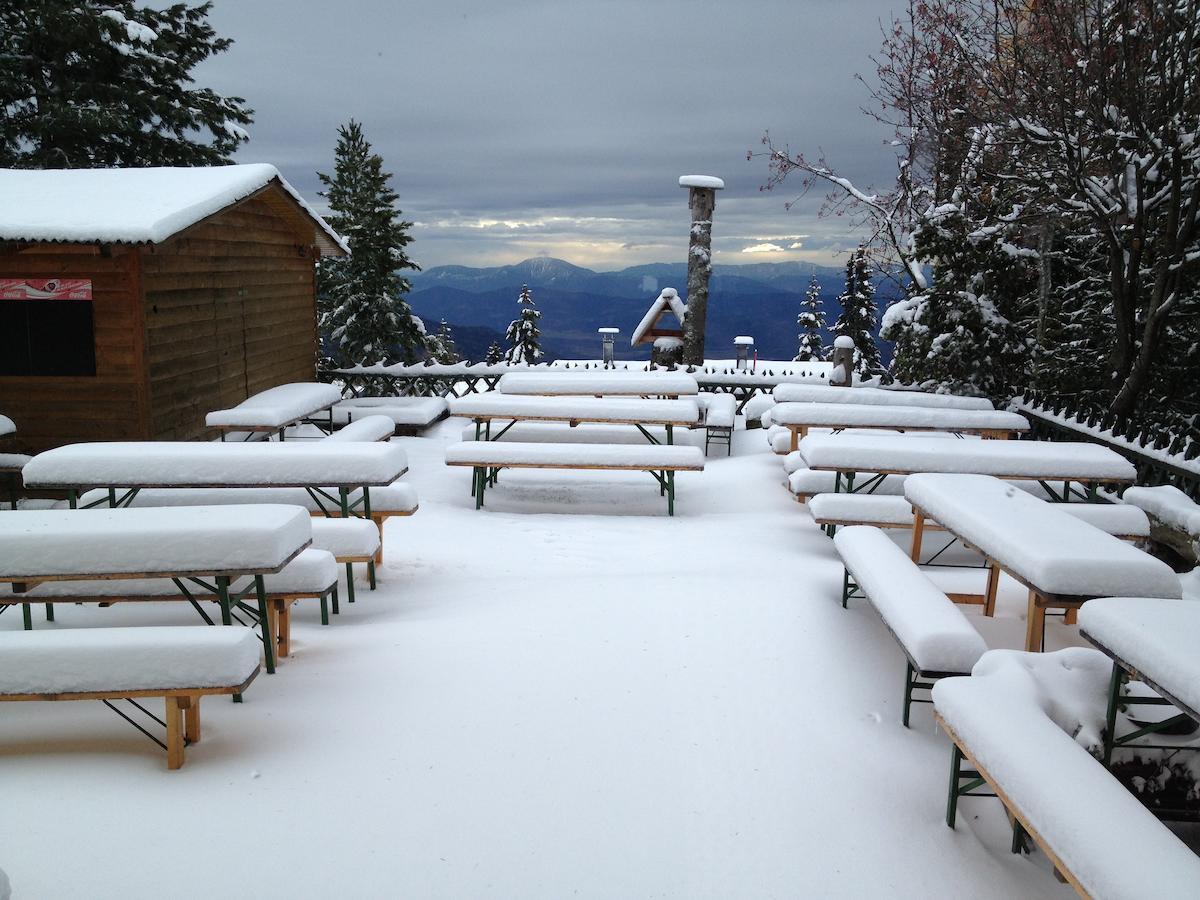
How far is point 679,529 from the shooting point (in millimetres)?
9688

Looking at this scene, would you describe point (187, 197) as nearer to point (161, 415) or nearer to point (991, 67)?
point (161, 415)

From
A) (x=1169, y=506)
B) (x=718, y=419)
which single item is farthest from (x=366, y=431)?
(x=1169, y=506)

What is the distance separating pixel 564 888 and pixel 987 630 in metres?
4.32

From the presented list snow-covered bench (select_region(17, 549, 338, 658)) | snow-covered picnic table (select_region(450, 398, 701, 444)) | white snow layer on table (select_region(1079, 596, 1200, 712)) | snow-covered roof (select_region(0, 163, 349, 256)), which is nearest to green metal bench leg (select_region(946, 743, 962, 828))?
white snow layer on table (select_region(1079, 596, 1200, 712))

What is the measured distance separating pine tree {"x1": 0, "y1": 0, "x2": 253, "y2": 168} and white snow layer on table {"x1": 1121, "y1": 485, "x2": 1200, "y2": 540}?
69.7ft

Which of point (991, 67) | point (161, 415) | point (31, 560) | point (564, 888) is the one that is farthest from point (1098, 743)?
point (161, 415)

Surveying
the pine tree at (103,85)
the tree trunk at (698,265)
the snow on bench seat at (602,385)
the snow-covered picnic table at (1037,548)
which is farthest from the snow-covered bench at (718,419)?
the pine tree at (103,85)

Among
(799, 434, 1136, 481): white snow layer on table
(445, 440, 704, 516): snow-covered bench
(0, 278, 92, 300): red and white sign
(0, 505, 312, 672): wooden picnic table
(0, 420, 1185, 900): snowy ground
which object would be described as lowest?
(0, 420, 1185, 900): snowy ground

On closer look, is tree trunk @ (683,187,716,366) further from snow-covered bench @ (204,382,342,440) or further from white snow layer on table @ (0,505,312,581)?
white snow layer on table @ (0,505,312,581)

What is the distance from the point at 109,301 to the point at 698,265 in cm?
1125

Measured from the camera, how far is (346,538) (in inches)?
269

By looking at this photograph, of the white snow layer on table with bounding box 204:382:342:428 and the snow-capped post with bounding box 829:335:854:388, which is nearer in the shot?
the white snow layer on table with bounding box 204:382:342:428

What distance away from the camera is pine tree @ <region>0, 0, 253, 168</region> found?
1964 centimetres

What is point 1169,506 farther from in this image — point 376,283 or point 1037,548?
point 376,283
